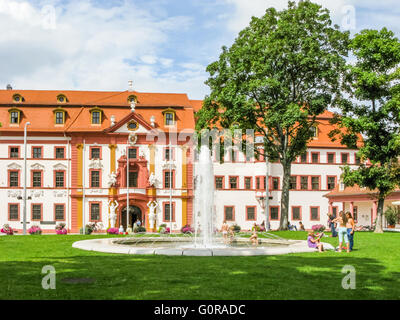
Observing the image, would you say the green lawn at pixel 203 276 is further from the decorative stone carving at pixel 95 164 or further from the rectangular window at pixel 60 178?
the rectangular window at pixel 60 178

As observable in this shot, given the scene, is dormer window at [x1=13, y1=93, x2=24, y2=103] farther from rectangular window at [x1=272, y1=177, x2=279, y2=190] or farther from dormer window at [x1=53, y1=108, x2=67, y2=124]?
rectangular window at [x1=272, y1=177, x2=279, y2=190]

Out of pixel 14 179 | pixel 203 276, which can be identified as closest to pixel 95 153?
pixel 14 179

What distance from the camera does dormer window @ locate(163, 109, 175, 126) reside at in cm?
5456

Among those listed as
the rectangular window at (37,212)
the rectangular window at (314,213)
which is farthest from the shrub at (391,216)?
the rectangular window at (37,212)

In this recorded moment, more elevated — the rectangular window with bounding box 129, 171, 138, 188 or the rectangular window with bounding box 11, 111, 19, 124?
the rectangular window with bounding box 11, 111, 19, 124

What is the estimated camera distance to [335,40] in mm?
36188

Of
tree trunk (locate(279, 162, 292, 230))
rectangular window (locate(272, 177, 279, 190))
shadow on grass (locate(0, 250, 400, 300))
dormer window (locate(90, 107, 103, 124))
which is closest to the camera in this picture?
shadow on grass (locate(0, 250, 400, 300))

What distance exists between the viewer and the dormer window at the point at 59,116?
2146 inches

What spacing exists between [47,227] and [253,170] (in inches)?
895

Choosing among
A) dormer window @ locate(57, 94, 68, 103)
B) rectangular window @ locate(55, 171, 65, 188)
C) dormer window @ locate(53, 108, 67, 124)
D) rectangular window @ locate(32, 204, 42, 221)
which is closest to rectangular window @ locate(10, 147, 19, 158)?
rectangular window @ locate(55, 171, 65, 188)

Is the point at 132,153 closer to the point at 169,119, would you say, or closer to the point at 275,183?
the point at 169,119

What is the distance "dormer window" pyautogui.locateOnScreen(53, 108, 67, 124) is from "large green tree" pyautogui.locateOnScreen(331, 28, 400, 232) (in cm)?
3038

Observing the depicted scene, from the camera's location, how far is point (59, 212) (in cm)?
5247

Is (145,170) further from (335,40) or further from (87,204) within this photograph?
(335,40)
